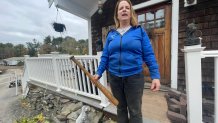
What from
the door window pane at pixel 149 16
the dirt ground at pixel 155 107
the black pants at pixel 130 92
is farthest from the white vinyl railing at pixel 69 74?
the door window pane at pixel 149 16

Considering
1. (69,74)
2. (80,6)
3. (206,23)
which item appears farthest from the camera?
(80,6)

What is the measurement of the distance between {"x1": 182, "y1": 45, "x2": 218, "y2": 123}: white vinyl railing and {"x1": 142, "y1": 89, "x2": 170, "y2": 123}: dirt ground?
0.49 metres

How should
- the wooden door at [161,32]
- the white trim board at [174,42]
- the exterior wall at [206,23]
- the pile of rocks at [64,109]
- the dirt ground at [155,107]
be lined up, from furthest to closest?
the wooden door at [161,32]
the white trim board at [174,42]
the exterior wall at [206,23]
the pile of rocks at [64,109]
the dirt ground at [155,107]

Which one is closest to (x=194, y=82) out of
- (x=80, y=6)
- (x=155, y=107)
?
(x=155, y=107)

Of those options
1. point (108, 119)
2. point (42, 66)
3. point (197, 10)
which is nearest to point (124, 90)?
point (108, 119)

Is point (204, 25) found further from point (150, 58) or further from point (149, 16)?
point (150, 58)

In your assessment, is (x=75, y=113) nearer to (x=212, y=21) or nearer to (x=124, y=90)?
(x=124, y=90)

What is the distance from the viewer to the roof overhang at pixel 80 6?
445cm

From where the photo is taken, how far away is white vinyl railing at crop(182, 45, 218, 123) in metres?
1.53

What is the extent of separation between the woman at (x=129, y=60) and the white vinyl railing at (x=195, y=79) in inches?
16.9

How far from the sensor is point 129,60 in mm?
1399

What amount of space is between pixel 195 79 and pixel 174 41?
69.5 inches

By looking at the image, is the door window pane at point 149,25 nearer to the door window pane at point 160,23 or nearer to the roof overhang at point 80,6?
the door window pane at point 160,23

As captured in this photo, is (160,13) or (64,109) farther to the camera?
(160,13)
